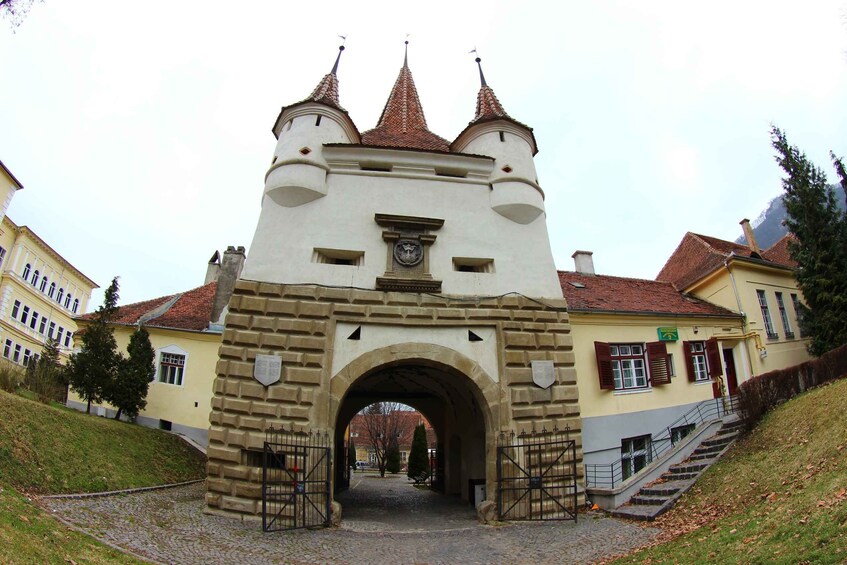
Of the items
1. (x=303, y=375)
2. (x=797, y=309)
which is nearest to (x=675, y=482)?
(x=303, y=375)

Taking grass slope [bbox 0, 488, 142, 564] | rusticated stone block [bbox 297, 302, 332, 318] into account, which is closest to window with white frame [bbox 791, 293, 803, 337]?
rusticated stone block [bbox 297, 302, 332, 318]

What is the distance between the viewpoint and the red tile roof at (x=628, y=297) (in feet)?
54.0

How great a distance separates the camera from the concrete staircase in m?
10.5

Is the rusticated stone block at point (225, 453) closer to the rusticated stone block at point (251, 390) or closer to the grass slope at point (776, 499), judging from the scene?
the rusticated stone block at point (251, 390)

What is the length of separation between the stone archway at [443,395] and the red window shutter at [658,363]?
582 cm

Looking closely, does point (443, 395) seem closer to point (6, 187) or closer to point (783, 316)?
point (783, 316)

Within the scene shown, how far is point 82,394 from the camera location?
52.9 feet

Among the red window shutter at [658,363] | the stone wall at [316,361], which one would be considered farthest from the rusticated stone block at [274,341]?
the red window shutter at [658,363]

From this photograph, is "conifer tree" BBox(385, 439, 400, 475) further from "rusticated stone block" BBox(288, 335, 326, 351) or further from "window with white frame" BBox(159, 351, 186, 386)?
"rusticated stone block" BBox(288, 335, 326, 351)

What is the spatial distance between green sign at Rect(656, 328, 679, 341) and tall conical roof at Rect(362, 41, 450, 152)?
9.24 m

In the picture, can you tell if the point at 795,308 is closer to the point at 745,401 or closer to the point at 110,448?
the point at 745,401

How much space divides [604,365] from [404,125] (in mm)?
10492


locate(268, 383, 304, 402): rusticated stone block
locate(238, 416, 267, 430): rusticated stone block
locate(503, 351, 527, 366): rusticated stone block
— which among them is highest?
locate(503, 351, 527, 366): rusticated stone block

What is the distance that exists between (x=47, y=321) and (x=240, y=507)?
3901 centimetres
